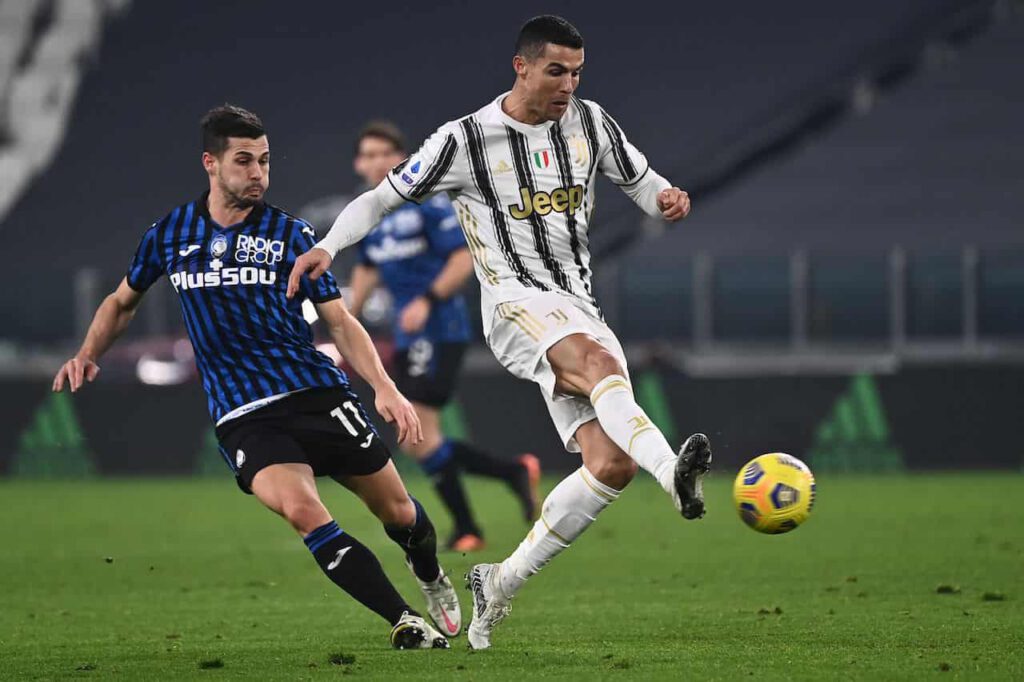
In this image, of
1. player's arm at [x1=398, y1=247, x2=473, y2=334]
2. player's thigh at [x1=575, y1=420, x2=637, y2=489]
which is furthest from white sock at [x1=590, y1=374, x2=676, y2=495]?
player's arm at [x1=398, y1=247, x2=473, y2=334]

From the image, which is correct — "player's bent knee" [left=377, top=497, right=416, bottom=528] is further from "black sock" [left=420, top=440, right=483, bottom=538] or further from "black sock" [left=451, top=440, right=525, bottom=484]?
"black sock" [left=451, top=440, right=525, bottom=484]

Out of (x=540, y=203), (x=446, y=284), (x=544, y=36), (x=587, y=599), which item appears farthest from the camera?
(x=446, y=284)

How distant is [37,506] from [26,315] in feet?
20.8

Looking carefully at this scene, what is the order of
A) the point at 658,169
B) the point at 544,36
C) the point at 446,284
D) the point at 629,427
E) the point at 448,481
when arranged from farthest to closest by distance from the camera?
the point at 658,169
the point at 448,481
the point at 446,284
the point at 544,36
the point at 629,427

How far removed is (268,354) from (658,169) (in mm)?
19973

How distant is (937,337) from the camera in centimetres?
1964

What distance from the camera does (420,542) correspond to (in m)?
6.32

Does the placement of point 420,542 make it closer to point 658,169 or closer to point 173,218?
point 173,218

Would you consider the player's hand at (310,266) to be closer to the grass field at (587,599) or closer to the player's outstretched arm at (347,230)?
the player's outstretched arm at (347,230)

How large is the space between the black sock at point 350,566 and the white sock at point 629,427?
3.05 feet

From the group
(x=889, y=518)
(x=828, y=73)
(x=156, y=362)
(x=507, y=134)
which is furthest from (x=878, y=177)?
(x=507, y=134)

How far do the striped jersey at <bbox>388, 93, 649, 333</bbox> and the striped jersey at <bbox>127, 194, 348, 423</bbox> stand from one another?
55 cm

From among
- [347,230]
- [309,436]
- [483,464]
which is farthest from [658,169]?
[309,436]

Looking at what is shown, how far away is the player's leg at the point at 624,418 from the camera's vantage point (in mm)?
5332
